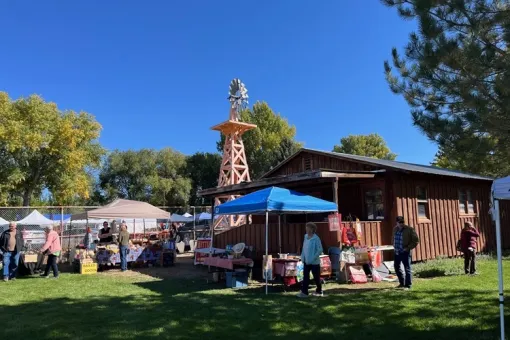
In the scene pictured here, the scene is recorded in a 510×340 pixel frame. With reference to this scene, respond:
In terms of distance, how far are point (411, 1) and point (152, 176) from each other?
137 feet

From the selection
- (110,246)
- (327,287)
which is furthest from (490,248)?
(110,246)

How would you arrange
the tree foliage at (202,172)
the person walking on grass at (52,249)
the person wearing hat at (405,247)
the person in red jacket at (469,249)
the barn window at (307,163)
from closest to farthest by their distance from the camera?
1. the person wearing hat at (405,247)
2. the person in red jacket at (469,249)
3. the person walking on grass at (52,249)
4. the barn window at (307,163)
5. the tree foliage at (202,172)

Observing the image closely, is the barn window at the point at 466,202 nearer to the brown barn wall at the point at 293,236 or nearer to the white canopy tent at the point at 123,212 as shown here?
the brown barn wall at the point at 293,236

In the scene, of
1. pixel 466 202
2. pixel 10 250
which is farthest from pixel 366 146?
pixel 10 250

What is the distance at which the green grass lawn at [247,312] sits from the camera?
6098 millimetres

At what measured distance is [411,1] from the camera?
7219 mm

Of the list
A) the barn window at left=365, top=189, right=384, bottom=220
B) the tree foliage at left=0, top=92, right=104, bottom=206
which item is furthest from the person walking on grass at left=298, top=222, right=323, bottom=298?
the tree foliage at left=0, top=92, right=104, bottom=206

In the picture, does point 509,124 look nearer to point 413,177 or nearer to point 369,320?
point 369,320

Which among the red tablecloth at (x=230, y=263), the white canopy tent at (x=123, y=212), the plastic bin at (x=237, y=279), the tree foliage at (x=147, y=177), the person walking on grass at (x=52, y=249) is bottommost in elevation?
the plastic bin at (x=237, y=279)

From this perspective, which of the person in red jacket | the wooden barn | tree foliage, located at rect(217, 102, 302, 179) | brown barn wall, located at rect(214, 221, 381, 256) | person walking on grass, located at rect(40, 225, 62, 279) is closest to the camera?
the person in red jacket

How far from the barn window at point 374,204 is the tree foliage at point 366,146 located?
31.8m

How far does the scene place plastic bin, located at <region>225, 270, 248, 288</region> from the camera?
1024 cm

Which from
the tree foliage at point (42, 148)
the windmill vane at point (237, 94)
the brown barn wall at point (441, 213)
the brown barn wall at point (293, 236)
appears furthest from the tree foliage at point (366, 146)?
the brown barn wall at point (293, 236)

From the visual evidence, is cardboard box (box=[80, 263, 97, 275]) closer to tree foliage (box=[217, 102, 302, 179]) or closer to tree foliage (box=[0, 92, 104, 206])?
tree foliage (box=[0, 92, 104, 206])
